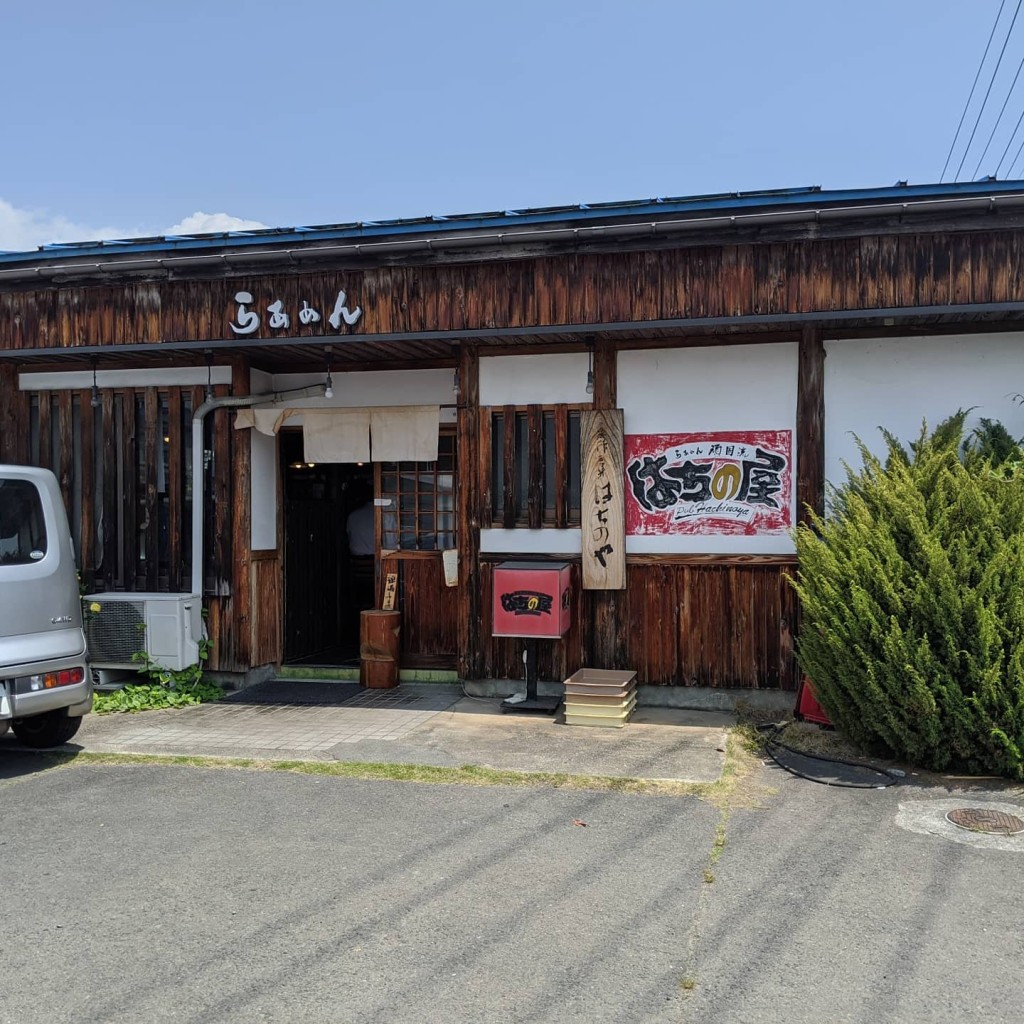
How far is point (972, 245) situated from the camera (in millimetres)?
6883

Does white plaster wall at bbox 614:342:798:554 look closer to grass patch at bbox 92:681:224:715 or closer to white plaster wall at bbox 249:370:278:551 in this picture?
white plaster wall at bbox 249:370:278:551

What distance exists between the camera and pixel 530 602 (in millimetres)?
7934

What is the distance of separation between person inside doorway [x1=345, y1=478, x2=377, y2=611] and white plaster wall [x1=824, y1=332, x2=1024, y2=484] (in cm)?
603

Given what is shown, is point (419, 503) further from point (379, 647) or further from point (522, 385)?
point (522, 385)

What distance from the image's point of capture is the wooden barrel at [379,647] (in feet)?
30.6

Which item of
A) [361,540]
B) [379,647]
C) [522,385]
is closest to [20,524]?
[379,647]

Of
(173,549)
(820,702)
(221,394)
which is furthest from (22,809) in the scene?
(820,702)

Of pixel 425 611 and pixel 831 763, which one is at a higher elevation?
pixel 425 611

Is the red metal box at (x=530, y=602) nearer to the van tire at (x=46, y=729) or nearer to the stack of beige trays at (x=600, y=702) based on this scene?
the stack of beige trays at (x=600, y=702)

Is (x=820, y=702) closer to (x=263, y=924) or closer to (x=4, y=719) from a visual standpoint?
(x=263, y=924)

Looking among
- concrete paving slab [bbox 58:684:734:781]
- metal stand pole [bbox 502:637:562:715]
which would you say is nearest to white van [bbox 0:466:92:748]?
concrete paving slab [bbox 58:684:734:781]

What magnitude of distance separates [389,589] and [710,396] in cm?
Result: 389

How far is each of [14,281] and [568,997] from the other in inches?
328

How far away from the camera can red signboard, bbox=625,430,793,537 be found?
804 centimetres
